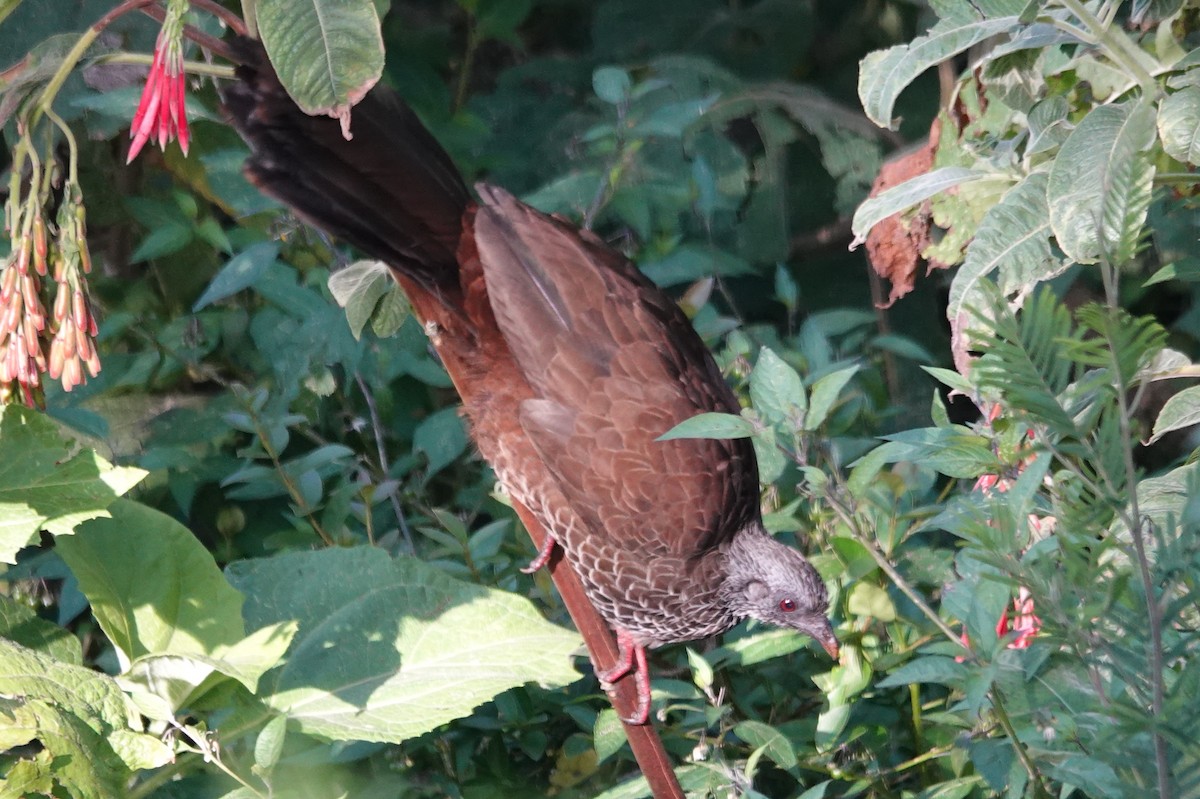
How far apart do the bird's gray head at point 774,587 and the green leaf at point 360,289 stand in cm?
81

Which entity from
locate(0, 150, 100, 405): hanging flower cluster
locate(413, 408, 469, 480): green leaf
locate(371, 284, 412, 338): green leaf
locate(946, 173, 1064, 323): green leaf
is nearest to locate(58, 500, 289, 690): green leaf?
locate(0, 150, 100, 405): hanging flower cluster

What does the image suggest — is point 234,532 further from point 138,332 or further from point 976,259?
point 976,259

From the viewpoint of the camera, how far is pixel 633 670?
2088 millimetres

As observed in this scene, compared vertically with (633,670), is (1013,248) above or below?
above

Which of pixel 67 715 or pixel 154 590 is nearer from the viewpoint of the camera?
pixel 67 715

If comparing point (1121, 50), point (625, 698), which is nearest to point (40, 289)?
point (625, 698)

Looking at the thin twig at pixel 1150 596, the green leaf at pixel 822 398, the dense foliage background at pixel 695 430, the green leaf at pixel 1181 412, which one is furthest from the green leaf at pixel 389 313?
the thin twig at pixel 1150 596

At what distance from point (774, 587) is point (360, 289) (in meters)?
0.88

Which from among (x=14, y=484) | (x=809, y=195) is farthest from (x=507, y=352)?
(x=809, y=195)

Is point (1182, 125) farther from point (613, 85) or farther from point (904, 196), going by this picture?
point (613, 85)

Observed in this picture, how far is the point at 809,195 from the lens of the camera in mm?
3641

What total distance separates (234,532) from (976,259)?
1.72 m

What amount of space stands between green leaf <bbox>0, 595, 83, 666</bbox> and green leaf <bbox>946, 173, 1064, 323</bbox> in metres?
1.18

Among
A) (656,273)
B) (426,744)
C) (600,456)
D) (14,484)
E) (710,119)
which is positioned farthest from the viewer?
(710,119)
